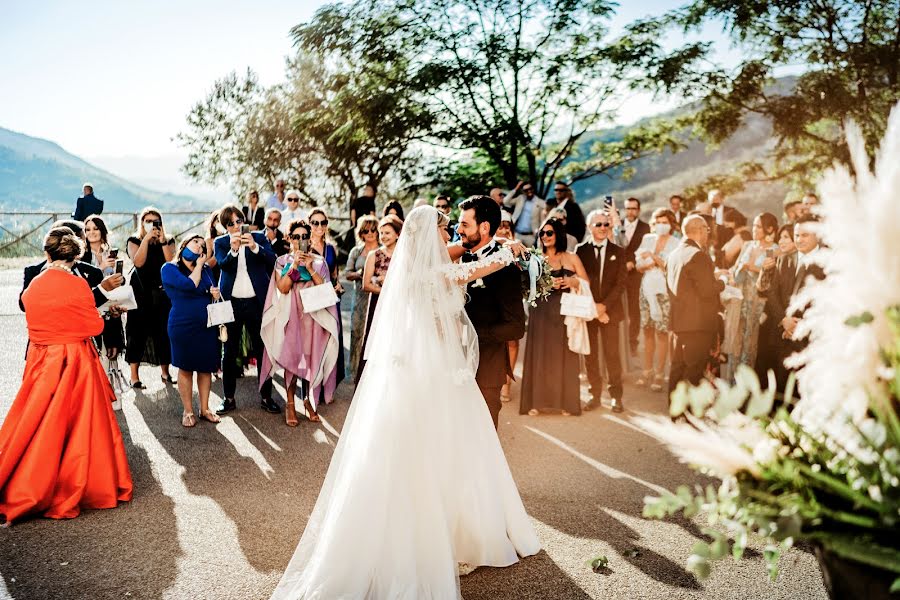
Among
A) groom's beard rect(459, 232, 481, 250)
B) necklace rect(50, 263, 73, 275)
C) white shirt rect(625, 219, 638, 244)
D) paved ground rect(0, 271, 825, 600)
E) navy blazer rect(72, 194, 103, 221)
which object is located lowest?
paved ground rect(0, 271, 825, 600)

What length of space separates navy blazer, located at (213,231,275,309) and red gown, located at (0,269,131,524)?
8.62 feet

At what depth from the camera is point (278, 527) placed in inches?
187

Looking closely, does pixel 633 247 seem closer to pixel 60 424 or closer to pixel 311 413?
pixel 311 413

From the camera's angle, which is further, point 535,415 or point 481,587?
point 535,415

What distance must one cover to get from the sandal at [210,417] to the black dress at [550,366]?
11.3ft

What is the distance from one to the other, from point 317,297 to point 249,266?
1084 millimetres

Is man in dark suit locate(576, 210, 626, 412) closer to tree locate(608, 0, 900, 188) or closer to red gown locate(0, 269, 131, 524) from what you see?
red gown locate(0, 269, 131, 524)

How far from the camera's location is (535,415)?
7.84 metres

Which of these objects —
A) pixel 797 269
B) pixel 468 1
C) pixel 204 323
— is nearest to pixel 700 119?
pixel 468 1

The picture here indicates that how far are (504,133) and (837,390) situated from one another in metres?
18.5

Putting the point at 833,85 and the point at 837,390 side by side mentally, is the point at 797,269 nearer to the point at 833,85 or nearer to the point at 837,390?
the point at 837,390

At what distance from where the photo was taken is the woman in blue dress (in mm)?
6980

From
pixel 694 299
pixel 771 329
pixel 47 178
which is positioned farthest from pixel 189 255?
pixel 47 178

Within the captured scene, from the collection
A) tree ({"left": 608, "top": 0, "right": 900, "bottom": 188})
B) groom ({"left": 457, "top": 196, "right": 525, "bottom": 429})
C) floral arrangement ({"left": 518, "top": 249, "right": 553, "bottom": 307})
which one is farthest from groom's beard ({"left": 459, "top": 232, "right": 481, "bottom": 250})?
tree ({"left": 608, "top": 0, "right": 900, "bottom": 188})
